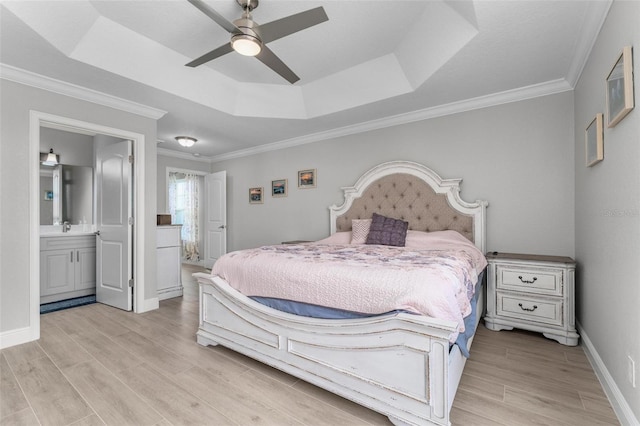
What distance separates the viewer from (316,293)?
5.82 ft

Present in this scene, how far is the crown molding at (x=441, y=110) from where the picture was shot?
2.87m

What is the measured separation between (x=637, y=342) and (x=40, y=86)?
15.1 feet

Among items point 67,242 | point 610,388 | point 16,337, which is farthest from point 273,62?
point 67,242

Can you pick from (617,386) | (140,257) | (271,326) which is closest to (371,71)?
(271,326)

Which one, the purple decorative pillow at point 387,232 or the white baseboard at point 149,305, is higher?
the purple decorative pillow at point 387,232

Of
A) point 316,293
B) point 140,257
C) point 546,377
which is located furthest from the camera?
point 140,257

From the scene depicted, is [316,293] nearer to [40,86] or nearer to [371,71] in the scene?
[371,71]

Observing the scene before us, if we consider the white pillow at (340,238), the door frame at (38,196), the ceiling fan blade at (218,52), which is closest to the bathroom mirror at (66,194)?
the door frame at (38,196)

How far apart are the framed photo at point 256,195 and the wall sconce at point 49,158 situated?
2773 millimetres

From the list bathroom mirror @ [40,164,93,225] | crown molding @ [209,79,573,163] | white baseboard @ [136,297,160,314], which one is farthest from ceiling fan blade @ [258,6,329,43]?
bathroom mirror @ [40,164,93,225]

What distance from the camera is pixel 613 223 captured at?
171 cm

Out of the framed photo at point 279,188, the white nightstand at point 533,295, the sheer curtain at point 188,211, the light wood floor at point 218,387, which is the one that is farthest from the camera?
the sheer curtain at point 188,211

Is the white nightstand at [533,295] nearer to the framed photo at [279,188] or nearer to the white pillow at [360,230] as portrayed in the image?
the white pillow at [360,230]

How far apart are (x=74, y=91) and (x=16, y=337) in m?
2.29
